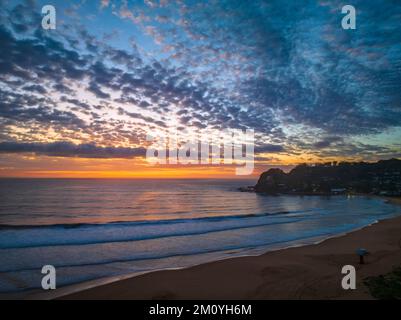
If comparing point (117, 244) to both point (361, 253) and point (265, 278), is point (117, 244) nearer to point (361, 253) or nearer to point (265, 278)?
point (265, 278)

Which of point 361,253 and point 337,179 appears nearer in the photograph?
point 361,253

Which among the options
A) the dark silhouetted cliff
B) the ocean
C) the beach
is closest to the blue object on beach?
the beach

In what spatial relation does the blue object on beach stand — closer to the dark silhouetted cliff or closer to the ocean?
the ocean

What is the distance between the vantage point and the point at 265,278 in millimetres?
11312

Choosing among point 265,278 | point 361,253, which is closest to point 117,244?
point 265,278

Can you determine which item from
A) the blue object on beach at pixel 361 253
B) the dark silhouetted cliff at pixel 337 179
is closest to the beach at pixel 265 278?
the blue object on beach at pixel 361 253

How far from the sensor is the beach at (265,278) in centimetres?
956

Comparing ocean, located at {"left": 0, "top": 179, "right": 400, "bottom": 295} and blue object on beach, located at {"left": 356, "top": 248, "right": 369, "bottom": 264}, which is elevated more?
blue object on beach, located at {"left": 356, "top": 248, "right": 369, "bottom": 264}

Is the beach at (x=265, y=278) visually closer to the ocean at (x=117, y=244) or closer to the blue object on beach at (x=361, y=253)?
the blue object on beach at (x=361, y=253)

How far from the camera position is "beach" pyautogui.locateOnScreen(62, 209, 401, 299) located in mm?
9562

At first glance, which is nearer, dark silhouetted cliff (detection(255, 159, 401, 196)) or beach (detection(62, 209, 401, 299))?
beach (detection(62, 209, 401, 299))

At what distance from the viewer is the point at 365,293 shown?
30.7ft

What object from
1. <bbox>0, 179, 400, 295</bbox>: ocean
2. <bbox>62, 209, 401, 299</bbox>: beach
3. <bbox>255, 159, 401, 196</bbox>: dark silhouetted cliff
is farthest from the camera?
<bbox>255, 159, 401, 196</bbox>: dark silhouetted cliff
